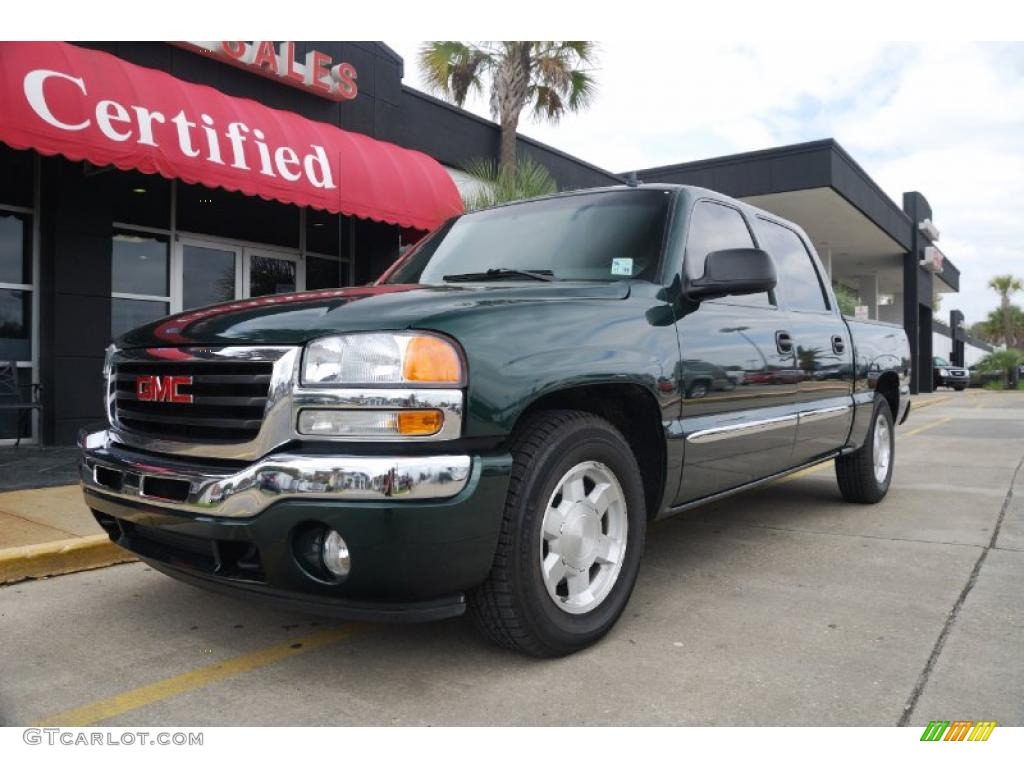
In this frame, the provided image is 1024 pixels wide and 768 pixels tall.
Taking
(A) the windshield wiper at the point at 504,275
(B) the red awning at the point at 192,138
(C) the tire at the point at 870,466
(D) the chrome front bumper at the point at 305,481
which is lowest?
(C) the tire at the point at 870,466

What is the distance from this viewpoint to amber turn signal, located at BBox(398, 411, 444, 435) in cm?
243

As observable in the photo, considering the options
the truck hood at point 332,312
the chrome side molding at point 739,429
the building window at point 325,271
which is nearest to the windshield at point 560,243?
the truck hood at point 332,312

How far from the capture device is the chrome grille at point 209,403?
Answer: 101 inches

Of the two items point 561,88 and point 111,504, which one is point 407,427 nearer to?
point 111,504

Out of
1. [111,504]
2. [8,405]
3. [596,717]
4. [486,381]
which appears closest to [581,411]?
[486,381]

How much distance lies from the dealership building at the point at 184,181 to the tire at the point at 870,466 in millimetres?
5739

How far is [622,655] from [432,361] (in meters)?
1.35

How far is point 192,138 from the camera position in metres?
7.57

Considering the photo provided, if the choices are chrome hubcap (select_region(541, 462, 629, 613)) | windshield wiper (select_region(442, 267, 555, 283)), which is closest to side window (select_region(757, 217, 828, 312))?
windshield wiper (select_region(442, 267, 555, 283))

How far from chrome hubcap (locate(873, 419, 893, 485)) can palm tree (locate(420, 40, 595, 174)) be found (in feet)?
25.6

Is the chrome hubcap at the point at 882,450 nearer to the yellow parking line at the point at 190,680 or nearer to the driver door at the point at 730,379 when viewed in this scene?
the driver door at the point at 730,379

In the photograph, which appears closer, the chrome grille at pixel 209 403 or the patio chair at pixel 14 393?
the chrome grille at pixel 209 403

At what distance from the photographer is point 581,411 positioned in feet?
9.93

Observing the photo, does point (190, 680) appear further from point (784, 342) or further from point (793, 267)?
point (793, 267)
